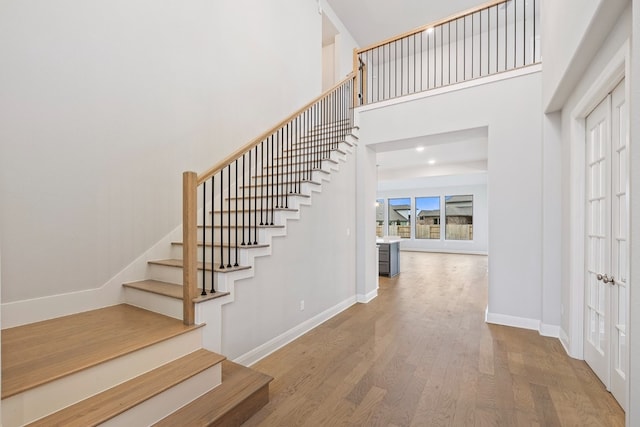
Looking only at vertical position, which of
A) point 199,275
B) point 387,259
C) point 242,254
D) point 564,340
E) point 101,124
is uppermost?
point 101,124

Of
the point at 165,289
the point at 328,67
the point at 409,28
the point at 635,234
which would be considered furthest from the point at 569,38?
the point at 328,67

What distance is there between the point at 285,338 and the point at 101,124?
2.76 m

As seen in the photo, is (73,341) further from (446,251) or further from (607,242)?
(446,251)

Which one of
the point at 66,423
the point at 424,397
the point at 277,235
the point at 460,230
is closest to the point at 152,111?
the point at 277,235

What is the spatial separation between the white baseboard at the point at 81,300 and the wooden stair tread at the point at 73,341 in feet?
0.30

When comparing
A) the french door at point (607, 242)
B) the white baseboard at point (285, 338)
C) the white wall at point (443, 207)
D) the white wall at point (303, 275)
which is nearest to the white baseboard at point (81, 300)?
the white wall at point (303, 275)

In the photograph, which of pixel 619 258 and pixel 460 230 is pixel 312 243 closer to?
pixel 619 258

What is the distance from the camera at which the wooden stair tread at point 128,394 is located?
142 cm

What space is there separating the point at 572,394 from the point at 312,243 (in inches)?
105

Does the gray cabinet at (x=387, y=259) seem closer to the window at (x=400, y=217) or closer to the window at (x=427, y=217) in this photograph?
the window at (x=427, y=217)

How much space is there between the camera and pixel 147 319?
2334 millimetres

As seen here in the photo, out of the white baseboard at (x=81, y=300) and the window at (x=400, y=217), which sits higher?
the window at (x=400, y=217)

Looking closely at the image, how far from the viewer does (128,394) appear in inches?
63.2

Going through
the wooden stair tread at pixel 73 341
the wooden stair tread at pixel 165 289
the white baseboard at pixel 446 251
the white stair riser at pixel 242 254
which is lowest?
the white baseboard at pixel 446 251
